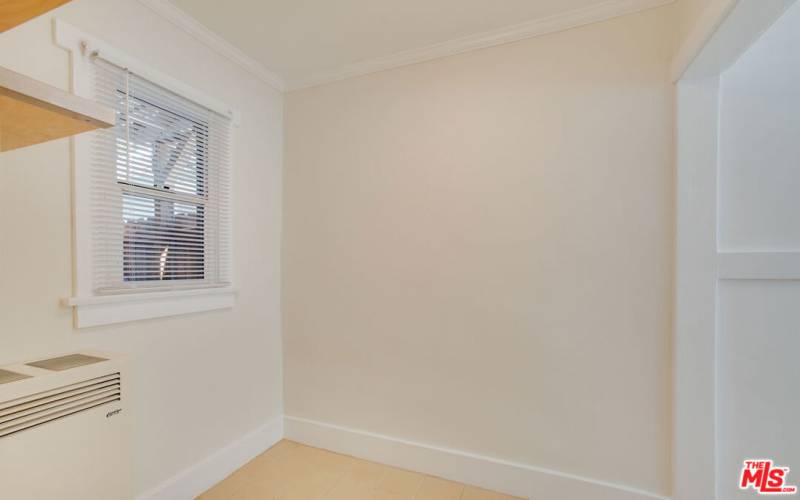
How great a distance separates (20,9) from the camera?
750mm

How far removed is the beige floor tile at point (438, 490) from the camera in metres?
1.99

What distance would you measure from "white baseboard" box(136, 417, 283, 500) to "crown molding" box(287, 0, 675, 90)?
241 centimetres

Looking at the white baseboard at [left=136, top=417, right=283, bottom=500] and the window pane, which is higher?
the window pane

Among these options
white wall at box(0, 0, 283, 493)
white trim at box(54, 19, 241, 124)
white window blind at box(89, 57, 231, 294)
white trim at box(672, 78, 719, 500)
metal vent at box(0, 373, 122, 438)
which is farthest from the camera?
white trim at box(672, 78, 719, 500)

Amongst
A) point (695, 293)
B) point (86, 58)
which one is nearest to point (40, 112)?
point (86, 58)

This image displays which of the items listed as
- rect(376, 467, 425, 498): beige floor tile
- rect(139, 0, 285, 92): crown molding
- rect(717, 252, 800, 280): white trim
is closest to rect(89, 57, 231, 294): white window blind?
rect(139, 0, 285, 92): crown molding

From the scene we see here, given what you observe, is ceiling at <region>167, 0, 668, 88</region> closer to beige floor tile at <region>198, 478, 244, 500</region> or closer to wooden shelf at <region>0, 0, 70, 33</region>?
wooden shelf at <region>0, 0, 70, 33</region>

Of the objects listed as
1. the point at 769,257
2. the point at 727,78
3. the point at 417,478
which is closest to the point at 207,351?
the point at 417,478

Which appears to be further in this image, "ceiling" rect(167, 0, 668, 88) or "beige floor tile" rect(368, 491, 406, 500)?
"beige floor tile" rect(368, 491, 406, 500)

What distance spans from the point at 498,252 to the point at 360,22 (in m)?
1.49

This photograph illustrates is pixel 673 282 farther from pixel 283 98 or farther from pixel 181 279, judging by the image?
pixel 283 98

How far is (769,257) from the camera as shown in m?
1.64

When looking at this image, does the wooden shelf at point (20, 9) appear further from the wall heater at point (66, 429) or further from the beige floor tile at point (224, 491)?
the beige floor tile at point (224, 491)

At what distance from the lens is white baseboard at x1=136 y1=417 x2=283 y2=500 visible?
6.03 feet
